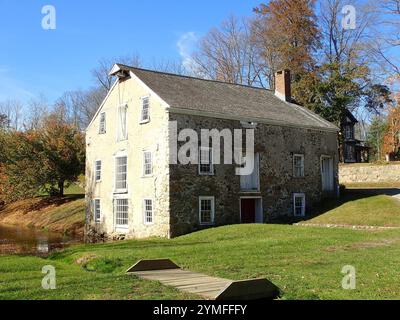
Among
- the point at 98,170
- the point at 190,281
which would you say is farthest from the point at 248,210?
the point at 190,281

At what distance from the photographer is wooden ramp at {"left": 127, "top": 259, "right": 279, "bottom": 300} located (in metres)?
7.89

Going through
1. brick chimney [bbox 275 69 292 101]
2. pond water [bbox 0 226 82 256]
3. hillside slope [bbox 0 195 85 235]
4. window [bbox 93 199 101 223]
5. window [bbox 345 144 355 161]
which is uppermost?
brick chimney [bbox 275 69 292 101]

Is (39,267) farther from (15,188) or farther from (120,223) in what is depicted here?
(15,188)

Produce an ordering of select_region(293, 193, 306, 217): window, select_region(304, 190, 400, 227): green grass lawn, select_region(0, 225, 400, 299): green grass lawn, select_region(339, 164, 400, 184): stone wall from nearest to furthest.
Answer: select_region(0, 225, 400, 299): green grass lawn → select_region(304, 190, 400, 227): green grass lawn → select_region(293, 193, 306, 217): window → select_region(339, 164, 400, 184): stone wall

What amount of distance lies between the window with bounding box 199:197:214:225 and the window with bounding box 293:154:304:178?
7.19 metres

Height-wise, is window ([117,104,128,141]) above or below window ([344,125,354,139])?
below

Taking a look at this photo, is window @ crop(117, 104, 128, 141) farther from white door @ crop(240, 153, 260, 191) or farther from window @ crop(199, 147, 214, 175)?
white door @ crop(240, 153, 260, 191)

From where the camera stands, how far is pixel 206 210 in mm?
24750

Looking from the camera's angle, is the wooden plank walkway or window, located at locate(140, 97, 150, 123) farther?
window, located at locate(140, 97, 150, 123)

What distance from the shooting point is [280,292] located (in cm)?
876

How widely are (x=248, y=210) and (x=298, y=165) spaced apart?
5031mm

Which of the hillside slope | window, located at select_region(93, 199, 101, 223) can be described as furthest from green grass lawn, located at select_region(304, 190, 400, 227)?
the hillside slope

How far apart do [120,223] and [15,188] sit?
22.3 metres

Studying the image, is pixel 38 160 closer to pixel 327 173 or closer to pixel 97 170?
pixel 97 170
